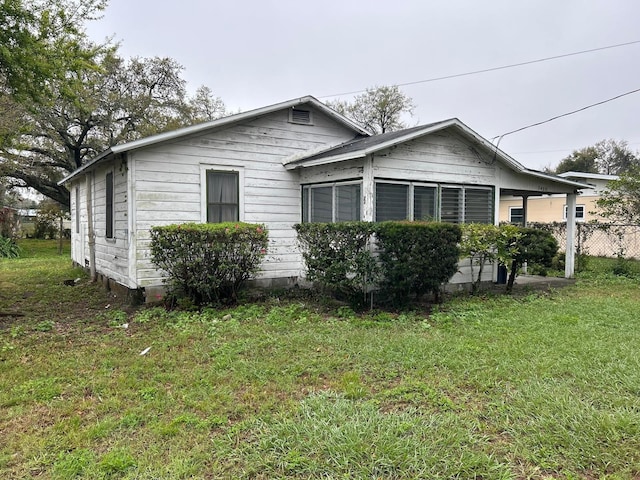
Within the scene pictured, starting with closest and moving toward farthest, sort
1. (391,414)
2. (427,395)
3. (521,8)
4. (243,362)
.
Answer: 1. (391,414)
2. (427,395)
3. (243,362)
4. (521,8)

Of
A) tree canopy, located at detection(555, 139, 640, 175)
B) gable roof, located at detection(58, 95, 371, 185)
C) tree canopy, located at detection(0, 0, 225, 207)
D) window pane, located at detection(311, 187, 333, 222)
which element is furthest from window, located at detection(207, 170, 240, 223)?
tree canopy, located at detection(555, 139, 640, 175)

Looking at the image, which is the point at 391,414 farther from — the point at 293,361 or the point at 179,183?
the point at 179,183

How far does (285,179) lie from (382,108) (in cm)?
2620

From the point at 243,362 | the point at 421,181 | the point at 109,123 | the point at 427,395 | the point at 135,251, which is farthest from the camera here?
the point at 109,123

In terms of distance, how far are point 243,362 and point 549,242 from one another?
6.93 metres

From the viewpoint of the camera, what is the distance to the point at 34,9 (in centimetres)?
677

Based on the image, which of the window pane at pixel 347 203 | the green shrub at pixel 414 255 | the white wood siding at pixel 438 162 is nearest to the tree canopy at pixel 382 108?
the white wood siding at pixel 438 162

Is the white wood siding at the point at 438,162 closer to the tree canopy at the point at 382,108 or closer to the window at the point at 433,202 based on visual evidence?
the window at the point at 433,202

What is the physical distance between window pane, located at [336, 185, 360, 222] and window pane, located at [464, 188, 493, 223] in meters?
2.45

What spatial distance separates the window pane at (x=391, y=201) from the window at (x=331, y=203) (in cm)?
36

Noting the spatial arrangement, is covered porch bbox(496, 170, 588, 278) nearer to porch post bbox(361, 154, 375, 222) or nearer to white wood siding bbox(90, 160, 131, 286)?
porch post bbox(361, 154, 375, 222)

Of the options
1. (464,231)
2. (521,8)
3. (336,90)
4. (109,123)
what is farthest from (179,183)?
(336,90)

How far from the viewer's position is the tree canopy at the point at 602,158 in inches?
1572

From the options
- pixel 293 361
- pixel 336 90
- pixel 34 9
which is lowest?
pixel 293 361
